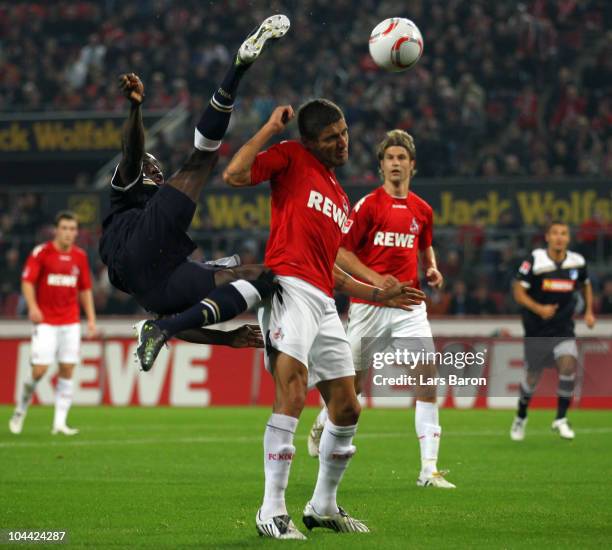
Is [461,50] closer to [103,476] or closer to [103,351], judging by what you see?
[103,351]

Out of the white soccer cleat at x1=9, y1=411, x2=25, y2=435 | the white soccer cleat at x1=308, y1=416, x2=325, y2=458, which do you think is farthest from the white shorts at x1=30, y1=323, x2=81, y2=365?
the white soccer cleat at x1=308, y1=416, x2=325, y2=458

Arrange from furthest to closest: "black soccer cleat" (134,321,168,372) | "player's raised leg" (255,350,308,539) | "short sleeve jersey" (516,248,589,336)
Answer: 1. "short sleeve jersey" (516,248,589,336)
2. "player's raised leg" (255,350,308,539)
3. "black soccer cleat" (134,321,168,372)

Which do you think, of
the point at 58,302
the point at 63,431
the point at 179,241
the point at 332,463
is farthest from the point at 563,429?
the point at 179,241

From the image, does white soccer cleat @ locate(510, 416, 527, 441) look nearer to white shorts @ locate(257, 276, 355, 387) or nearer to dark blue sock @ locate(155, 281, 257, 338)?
white shorts @ locate(257, 276, 355, 387)

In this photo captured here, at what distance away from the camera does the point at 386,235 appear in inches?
403

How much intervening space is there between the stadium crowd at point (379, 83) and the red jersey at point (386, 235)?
10.6 metres

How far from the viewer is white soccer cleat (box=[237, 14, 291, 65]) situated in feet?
21.4

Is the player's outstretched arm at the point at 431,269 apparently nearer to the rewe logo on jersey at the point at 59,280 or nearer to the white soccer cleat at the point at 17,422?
the rewe logo on jersey at the point at 59,280

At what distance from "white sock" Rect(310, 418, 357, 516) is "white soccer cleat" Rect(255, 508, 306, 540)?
1.51ft

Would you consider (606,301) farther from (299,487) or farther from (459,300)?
(299,487)

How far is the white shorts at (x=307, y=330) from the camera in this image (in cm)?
668

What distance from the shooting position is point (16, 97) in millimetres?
29188

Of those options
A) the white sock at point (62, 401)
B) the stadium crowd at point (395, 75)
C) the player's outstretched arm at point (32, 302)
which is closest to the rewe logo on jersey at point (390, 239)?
the white sock at point (62, 401)

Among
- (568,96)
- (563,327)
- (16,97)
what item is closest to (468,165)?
(568,96)
